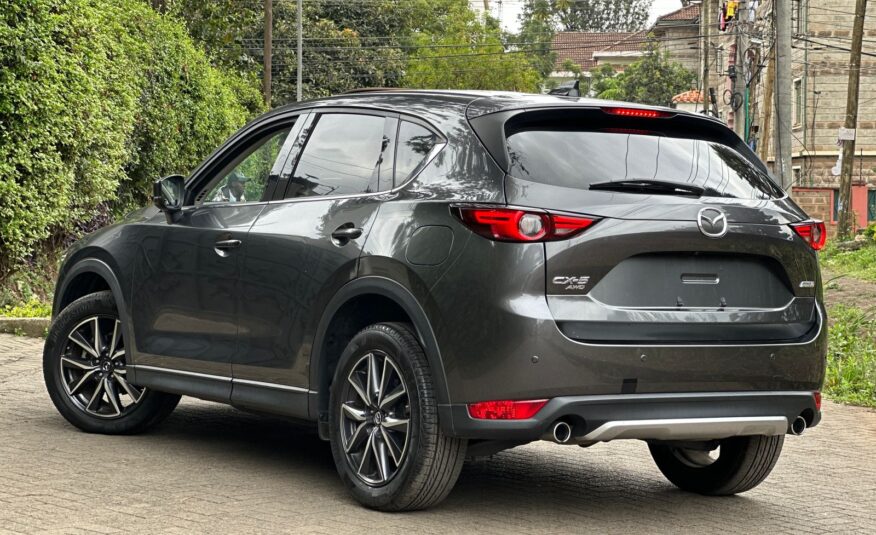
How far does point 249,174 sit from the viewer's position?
737 cm

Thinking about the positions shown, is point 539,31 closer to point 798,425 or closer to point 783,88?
point 783,88

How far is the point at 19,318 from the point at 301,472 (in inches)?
274

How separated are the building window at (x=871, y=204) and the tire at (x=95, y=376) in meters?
36.7

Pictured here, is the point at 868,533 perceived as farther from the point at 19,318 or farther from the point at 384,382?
the point at 19,318

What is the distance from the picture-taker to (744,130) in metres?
53.2

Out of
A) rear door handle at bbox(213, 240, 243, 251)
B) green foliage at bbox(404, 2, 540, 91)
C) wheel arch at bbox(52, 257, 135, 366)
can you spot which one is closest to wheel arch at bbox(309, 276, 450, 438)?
rear door handle at bbox(213, 240, 243, 251)

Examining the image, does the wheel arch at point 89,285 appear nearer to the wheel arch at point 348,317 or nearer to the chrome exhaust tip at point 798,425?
the wheel arch at point 348,317

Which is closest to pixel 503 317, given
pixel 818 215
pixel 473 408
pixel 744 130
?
pixel 473 408

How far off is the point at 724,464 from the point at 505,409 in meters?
1.79

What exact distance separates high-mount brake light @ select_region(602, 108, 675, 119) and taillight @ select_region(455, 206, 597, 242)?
687 mm

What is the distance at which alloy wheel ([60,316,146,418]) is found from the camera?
800 cm

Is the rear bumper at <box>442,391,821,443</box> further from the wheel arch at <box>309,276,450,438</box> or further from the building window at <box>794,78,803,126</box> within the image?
the building window at <box>794,78,803,126</box>

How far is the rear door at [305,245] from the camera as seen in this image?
6422mm

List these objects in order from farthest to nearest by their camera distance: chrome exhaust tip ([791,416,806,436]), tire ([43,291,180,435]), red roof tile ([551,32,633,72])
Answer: red roof tile ([551,32,633,72])
tire ([43,291,180,435])
chrome exhaust tip ([791,416,806,436])
